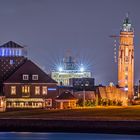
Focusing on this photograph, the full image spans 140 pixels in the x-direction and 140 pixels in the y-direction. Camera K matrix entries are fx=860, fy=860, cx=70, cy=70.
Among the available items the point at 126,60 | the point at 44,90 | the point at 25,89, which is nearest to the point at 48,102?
the point at 44,90

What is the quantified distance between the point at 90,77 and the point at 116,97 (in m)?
60.9

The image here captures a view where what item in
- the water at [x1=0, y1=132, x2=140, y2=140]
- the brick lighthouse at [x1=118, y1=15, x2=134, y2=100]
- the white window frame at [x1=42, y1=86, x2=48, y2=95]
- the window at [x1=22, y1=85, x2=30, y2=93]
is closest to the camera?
the water at [x1=0, y1=132, x2=140, y2=140]

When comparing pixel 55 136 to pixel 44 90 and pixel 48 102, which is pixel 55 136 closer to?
pixel 44 90

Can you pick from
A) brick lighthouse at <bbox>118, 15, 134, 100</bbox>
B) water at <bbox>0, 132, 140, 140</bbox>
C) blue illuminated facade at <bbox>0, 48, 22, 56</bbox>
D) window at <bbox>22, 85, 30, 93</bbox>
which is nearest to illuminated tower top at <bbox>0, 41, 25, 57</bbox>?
blue illuminated facade at <bbox>0, 48, 22, 56</bbox>

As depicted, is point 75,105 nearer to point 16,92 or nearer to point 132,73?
point 16,92

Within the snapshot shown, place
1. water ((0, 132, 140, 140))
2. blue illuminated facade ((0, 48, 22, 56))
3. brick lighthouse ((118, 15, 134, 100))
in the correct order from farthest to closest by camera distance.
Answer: brick lighthouse ((118, 15, 134, 100)) < blue illuminated facade ((0, 48, 22, 56)) < water ((0, 132, 140, 140))

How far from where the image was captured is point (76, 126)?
76812 millimetres

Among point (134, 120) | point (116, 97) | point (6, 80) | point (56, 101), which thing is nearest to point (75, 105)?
point (56, 101)

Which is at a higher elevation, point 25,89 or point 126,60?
point 126,60

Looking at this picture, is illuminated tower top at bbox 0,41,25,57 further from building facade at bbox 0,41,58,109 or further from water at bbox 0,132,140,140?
water at bbox 0,132,140,140

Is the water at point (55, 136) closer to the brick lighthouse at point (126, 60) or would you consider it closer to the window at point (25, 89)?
the window at point (25, 89)

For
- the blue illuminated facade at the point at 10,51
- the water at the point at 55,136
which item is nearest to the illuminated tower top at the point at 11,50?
the blue illuminated facade at the point at 10,51

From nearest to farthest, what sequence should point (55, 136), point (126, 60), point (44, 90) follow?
point (55, 136) < point (44, 90) < point (126, 60)

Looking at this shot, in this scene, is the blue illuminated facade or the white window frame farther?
the blue illuminated facade
